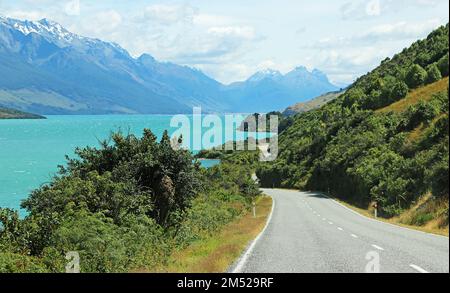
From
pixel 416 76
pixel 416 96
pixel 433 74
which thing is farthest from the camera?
pixel 416 76

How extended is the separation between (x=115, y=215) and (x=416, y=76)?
241 feet

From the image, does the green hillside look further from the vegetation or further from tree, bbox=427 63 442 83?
the vegetation

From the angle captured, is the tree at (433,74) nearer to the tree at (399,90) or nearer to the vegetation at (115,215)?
the tree at (399,90)

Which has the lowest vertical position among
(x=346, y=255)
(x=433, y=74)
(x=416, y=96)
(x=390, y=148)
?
(x=346, y=255)

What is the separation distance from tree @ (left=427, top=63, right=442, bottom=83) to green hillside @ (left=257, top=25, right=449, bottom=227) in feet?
0.52

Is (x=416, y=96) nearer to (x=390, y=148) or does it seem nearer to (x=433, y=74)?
(x=433, y=74)

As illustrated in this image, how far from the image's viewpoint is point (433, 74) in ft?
276

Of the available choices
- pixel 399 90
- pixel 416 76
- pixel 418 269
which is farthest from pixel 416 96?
pixel 418 269

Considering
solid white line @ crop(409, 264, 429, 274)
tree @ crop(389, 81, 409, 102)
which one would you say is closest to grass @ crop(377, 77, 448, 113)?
tree @ crop(389, 81, 409, 102)

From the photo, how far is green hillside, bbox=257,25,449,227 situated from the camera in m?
38.0

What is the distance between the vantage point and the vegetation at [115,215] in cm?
1573

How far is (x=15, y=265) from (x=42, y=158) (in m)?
129

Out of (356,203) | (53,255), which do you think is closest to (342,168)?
(356,203)
